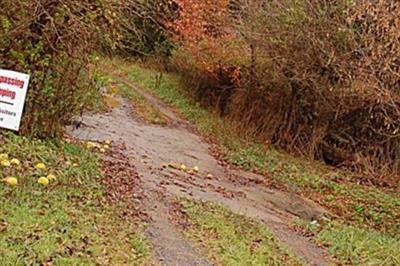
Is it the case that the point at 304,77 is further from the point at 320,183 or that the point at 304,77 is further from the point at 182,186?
the point at 182,186

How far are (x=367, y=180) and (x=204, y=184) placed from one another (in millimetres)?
6553

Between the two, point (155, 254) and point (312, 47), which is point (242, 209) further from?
point (312, 47)

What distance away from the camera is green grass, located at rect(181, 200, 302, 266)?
6.96 metres

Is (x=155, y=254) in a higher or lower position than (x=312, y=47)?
lower

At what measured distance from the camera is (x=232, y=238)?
7.66 metres

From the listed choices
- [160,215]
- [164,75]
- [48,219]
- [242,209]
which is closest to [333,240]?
[242,209]

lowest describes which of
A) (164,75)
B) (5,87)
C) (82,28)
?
(164,75)

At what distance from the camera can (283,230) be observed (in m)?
9.27

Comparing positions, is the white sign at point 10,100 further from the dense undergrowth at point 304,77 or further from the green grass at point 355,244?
the dense undergrowth at point 304,77

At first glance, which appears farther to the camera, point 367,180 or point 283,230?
point 367,180

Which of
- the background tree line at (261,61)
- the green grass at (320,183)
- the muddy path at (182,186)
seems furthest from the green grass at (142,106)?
the background tree line at (261,61)

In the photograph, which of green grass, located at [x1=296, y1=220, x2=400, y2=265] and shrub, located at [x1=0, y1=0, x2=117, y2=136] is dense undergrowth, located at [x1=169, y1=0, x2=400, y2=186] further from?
shrub, located at [x1=0, y1=0, x2=117, y2=136]

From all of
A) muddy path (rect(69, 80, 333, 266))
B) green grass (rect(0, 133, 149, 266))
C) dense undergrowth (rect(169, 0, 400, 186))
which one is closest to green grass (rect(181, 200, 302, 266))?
muddy path (rect(69, 80, 333, 266))

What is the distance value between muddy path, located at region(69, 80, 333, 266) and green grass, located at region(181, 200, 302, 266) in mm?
222
